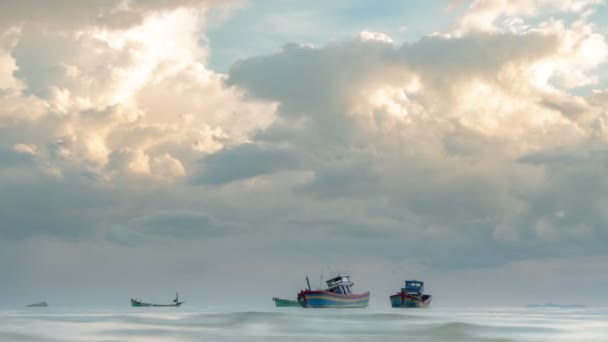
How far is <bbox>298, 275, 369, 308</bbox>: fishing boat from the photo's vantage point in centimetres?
18825

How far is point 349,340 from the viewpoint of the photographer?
238 feet

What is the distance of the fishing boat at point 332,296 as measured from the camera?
618ft

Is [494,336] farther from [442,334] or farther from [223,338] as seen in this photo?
[223,338]

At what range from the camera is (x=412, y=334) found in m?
86.1

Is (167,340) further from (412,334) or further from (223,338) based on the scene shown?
(412,334)

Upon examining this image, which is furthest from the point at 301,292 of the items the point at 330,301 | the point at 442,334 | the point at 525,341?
the point at 525,341

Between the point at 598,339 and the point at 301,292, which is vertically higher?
the point at 301,292

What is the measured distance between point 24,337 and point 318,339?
114 feet

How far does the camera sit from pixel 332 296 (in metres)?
189

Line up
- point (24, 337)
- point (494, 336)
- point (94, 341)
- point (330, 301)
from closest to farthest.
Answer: point (94, 341) → point (24, 337) → point (494, 336) → point (330, 301)

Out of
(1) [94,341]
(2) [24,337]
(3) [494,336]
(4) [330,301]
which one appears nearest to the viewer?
(1) [94,341]

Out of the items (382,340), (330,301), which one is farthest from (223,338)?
(330,301)

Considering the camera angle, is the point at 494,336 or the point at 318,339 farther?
the point at 494,336

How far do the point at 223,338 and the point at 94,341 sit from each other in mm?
14608
